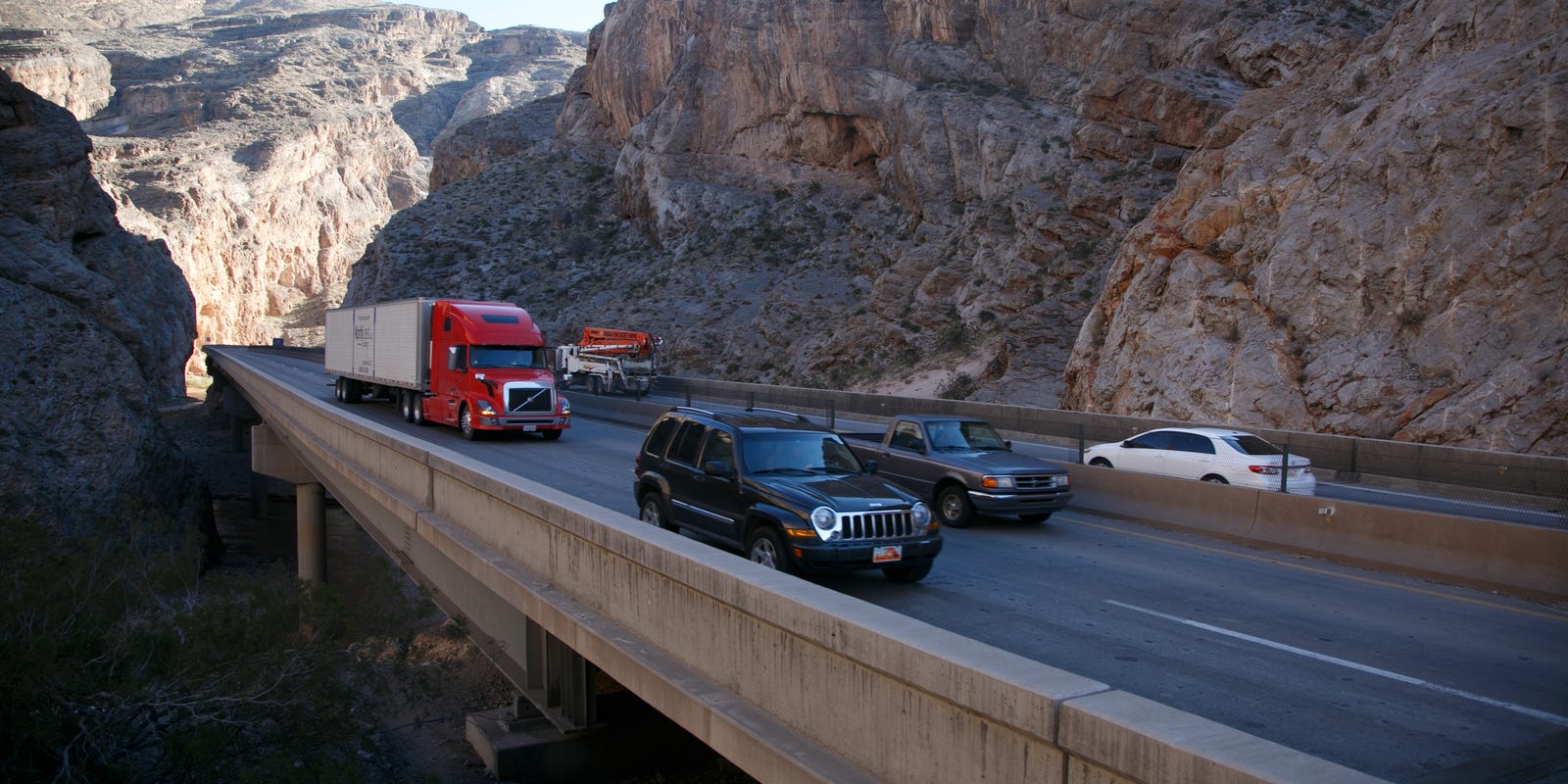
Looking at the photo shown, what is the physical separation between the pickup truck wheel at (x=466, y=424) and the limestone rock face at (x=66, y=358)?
7.75 meters

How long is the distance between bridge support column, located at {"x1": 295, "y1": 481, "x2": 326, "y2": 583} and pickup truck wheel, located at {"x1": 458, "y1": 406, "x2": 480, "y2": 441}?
7073 mm

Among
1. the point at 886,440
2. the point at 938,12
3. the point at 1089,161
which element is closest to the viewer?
the point at 886,440

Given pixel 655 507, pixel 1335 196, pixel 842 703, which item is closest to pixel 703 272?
pixel 1335 196

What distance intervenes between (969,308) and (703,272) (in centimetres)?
1980

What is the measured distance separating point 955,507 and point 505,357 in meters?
12.8

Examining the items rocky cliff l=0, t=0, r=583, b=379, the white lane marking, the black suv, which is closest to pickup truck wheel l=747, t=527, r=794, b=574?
the black suv

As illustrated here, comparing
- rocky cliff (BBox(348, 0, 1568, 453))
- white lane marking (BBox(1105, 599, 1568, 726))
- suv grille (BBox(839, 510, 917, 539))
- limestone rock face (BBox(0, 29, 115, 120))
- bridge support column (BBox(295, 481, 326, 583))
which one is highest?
limestone rock face (BBox(0, 29, 115, 120))

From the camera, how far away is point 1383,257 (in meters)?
24.4

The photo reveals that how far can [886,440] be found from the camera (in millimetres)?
15398

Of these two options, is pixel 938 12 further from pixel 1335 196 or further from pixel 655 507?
pixel 655 507

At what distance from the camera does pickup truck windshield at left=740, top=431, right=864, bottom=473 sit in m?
10.3

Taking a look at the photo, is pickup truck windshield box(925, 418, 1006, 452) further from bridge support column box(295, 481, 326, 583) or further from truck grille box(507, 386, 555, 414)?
bridge support column box(295, 481, 326, 583)

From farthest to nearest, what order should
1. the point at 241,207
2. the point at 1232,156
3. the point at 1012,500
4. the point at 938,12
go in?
the point at 241,207, the point at 938,12, the point at 1232,156, the point at 1012,500

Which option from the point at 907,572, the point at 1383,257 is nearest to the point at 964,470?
the point at 907,572
